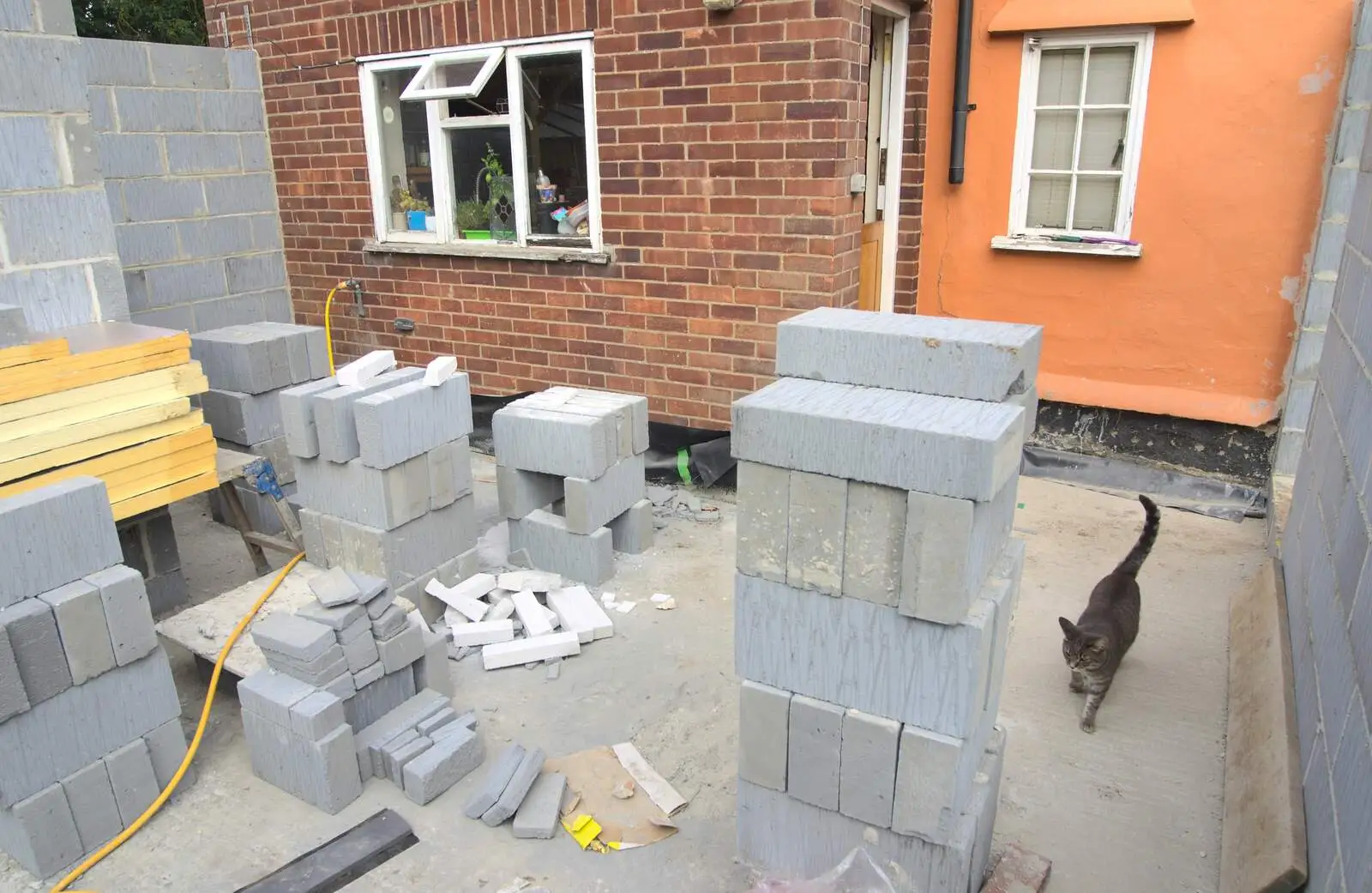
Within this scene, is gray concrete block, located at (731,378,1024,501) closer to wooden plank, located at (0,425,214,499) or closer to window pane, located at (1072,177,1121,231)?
wooden plank, located at (0,425,214,499)

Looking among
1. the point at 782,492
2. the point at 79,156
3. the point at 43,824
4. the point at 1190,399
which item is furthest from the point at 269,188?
the point at 1190,399

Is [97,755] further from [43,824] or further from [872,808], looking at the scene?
[872,808]

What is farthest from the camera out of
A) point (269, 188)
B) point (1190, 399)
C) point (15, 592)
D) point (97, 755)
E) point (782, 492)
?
point (269, 188)

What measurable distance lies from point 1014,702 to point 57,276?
5.17 meters

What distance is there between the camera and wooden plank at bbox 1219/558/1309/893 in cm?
263

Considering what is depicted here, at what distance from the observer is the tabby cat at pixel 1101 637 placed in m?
3.68

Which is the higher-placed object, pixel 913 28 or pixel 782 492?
pixel 913 28

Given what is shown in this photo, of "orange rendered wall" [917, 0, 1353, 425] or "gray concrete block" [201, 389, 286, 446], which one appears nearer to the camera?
"gray concrete block" [201, 389, 286, 446]

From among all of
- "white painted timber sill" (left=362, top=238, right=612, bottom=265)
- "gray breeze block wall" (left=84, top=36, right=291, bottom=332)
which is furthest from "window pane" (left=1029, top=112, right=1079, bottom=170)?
"gray breeze block wall" (left=84, top=36, right=291, bottom=332)

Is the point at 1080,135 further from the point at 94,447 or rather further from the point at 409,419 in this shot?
the point at 94,447

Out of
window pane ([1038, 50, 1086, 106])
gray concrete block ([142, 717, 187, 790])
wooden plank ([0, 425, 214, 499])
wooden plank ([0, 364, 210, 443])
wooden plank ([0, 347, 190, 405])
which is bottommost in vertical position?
gray concrete block ([142, 717, 187, 790])

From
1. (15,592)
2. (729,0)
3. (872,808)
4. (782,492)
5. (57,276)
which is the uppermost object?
(729,0)

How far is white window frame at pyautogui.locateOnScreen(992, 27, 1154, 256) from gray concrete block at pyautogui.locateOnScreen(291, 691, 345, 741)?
5591 millimetres

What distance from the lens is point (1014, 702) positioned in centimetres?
394
